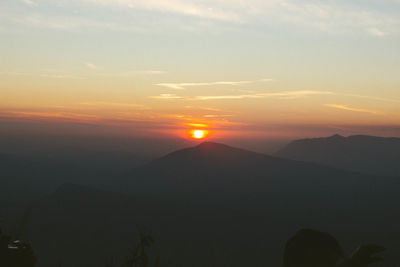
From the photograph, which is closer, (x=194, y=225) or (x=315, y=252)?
(x=315, y=252)

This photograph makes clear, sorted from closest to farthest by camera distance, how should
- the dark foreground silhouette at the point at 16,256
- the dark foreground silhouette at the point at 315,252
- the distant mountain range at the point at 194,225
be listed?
1. the dark foreground silhouette at the point at 315,252
2. the dark foreground silhouette at the point at 16,256
3. the distant mountain range at the point at 194,225

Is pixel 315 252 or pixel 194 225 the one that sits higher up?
pixel 315 252

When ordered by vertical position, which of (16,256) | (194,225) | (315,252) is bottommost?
(194,225)

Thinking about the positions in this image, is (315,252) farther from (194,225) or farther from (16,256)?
(194,225)

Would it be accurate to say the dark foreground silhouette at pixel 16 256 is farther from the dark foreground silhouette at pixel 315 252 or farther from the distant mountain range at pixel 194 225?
the distant mountain range at pixel 194 225

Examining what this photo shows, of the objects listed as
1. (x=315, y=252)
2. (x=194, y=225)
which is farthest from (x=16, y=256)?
(x=194, y=225)

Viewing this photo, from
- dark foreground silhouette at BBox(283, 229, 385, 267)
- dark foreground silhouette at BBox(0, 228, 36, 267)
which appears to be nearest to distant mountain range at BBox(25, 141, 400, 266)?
dark foreground silhouette at BBox(0, 228, 36, 267)

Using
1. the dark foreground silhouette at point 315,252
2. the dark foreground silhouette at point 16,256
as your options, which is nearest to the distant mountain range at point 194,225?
the dark foreground silhouette at point 16,256

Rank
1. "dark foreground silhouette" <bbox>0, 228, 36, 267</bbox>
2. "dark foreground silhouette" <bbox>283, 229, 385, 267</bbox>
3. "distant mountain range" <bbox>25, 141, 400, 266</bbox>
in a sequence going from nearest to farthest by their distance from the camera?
"dark foreground silhouette" <bbox>283, 229, 385, 267</bbox>
"dark foreground silhouette" <bbox>0, 228, 36, 267</bbox>
"distant mountain range" <bbox>25, 141, 400, 266</bbox>

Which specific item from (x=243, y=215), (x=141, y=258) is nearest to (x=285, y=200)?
(x=243, y=215)

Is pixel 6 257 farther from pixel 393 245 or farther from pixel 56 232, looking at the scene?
pixel 56 232

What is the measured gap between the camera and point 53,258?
87.9m

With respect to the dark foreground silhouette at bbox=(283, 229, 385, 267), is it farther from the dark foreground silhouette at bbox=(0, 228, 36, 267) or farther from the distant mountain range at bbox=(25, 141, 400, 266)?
the distant mountain range at bbox=(25, 141, 400, 266)

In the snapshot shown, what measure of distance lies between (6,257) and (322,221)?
480 ft
